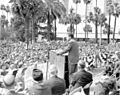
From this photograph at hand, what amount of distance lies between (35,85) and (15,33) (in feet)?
217

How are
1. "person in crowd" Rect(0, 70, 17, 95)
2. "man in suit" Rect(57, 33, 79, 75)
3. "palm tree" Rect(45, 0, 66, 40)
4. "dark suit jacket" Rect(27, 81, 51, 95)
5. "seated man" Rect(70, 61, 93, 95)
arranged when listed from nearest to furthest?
"dark suit jacket" Rect(27, 81, 51, 95) < "person in crowd" Rect(0, 70, 17, 95) < "seated man" Rect(70, 61, 93, 95) < "man in suit" Rect(57, 33, 79, 75) < "palm tree" Rect(45, 0, 66, 40)

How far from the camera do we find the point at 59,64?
8.38 m

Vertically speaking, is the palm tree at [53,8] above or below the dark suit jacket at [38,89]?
above

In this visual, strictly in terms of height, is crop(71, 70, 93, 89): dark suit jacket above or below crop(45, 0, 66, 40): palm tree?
below

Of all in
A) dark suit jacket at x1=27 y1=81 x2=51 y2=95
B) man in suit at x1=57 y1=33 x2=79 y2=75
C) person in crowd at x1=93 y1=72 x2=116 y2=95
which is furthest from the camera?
man in suit at x1=57 y1=33 x2=79 y2=75

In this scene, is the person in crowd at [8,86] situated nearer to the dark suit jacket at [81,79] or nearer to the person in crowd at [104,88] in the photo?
the person in crowd at [104,88]

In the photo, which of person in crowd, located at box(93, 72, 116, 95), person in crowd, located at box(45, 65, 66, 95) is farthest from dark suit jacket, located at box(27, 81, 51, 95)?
person in crowd, located at box(93, 72, 116, 95)

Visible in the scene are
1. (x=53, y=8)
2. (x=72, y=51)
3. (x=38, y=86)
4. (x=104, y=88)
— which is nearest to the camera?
(x=38, y=86)

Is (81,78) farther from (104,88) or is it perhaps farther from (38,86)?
(38,86)

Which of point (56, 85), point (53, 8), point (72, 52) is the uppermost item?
point (53, 8)

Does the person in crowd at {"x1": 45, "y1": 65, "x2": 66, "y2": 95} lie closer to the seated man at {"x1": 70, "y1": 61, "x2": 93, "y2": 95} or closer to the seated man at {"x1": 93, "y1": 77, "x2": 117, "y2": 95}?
the seated man at {"x1": 70, "y1": 61, "x2": 93, "y2": 95}

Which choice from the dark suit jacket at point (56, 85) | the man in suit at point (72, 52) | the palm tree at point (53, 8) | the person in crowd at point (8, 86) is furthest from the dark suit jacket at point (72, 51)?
the palm tree at point (53, 8)

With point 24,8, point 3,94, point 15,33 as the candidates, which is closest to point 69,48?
point 3,94

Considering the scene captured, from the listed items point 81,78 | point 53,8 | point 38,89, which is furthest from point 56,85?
point 53,8
